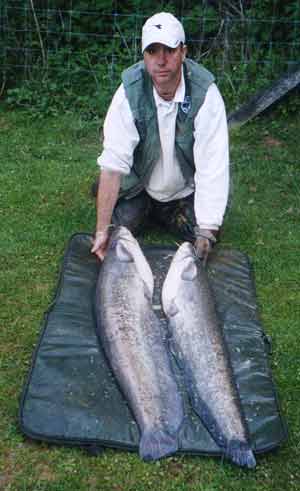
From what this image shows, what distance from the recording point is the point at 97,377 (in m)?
3.41

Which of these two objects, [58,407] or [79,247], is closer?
[58,407]

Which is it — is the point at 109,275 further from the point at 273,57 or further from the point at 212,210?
the point at 273,57

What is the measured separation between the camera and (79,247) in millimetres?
4609

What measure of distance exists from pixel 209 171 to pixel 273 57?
11.1 ft

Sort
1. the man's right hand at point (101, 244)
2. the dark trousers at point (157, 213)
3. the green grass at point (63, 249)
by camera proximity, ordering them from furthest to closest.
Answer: the dark trousers at point (157, 213), the man's right hand at point (101, 244), the green grass at point (63, 249)

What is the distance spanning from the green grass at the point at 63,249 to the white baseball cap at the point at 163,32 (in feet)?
4.44

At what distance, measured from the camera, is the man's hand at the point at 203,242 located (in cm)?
432

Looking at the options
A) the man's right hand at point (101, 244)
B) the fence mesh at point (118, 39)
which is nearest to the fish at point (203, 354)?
the man's right hand at point (101, 244)

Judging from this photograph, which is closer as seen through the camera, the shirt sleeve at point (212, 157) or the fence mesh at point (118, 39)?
the shirt sleeve at point (212, 157)

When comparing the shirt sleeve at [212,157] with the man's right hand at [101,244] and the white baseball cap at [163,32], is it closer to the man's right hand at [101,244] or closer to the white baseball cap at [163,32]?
the white baseball cap at [163,32]

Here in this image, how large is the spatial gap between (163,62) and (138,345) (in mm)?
1644

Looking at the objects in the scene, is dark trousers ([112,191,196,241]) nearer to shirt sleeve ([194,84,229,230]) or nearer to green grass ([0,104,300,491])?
green grass ([0,104,300,491])

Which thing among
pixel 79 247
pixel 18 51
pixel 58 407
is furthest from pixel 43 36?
pixel 58 407

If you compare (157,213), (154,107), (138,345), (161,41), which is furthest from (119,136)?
(138,345)
